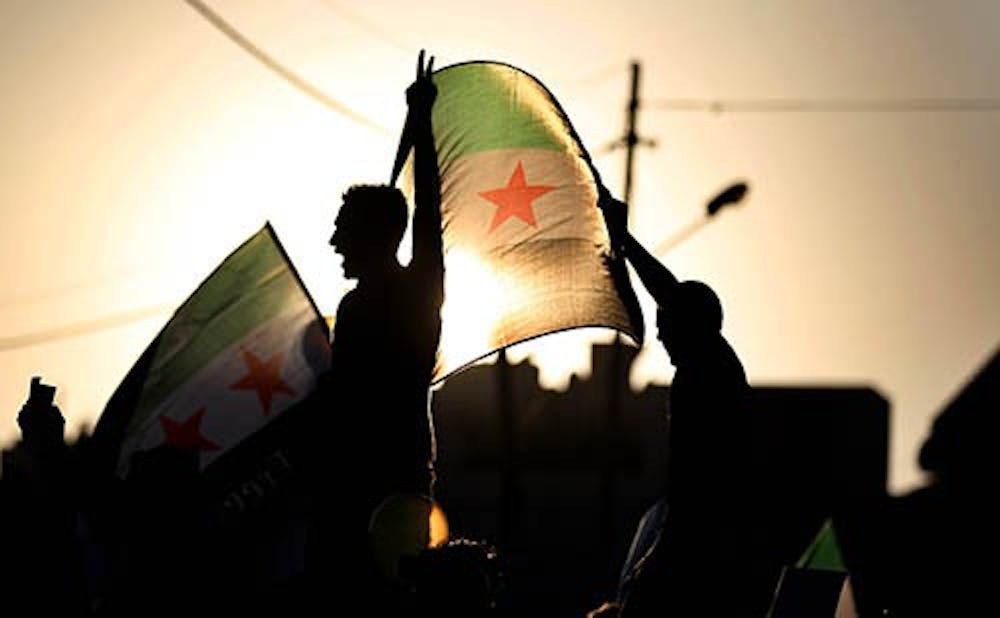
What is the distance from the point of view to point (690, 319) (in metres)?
10.6

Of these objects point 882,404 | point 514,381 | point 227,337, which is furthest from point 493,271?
point 882,404

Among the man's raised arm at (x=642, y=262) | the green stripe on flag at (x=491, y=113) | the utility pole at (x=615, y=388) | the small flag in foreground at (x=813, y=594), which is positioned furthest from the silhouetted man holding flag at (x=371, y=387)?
the utility pole at (x=615, y=388)

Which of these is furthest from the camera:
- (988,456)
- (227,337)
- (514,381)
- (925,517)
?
(514,381)

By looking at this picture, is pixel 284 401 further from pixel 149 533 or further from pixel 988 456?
pixel 988 456

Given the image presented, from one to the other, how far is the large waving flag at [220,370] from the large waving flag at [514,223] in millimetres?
5141

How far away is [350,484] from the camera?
11.2 m

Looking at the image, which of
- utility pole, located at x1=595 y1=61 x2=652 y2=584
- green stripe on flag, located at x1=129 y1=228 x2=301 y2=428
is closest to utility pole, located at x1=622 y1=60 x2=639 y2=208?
utility pole, located at x1=595 y1=61 x2=652 y2=584

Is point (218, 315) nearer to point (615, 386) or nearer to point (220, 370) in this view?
point (220, 370)

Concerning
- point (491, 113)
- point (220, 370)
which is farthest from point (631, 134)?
point (491, 113)

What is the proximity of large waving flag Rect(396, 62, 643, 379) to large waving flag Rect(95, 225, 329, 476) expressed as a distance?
514 centimetres

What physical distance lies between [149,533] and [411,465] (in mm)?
1102

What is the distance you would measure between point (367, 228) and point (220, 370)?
847 cm

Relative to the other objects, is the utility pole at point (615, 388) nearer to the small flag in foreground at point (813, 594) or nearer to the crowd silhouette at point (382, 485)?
the small flag in foreground at point (813, 594)

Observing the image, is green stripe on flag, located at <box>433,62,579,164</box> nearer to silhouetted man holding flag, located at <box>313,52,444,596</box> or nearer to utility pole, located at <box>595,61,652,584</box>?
silhouetted man holding flag, located at <box>313,52,444,596</box>
